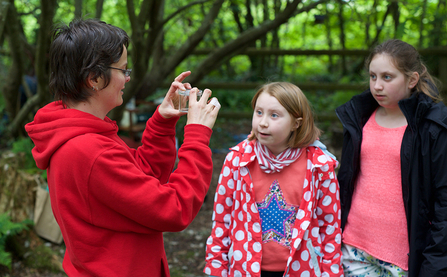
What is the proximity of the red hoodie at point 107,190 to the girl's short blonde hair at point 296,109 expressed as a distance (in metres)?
0.64

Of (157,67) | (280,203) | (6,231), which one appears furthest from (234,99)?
(280,203)

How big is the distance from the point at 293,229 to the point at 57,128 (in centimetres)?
117

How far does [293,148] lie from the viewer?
78.4 inches

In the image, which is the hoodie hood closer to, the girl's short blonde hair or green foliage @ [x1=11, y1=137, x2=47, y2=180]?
the girl's short blonde hair

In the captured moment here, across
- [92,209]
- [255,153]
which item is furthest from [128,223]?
[255,153]

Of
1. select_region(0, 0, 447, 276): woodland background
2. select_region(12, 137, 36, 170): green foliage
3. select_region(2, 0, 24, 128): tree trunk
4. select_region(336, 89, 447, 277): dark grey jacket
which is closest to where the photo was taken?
select_region(336, 89, 447, 277): dark grey jacket

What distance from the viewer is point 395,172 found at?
1961 millimetres

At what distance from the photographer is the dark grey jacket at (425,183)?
174cm

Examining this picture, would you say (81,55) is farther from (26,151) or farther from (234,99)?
(234,99)

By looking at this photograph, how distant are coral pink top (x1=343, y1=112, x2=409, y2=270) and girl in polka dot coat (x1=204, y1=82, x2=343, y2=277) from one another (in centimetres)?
18

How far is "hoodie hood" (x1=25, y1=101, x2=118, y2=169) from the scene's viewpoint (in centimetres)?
130

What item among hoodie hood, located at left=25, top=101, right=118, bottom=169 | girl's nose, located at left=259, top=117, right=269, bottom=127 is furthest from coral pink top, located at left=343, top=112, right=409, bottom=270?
hoodie hood, located at left=25, top=101, right=118, bottom=169

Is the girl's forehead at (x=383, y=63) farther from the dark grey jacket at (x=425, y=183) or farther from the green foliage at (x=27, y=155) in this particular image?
the green foliage at (x=27, y=155)

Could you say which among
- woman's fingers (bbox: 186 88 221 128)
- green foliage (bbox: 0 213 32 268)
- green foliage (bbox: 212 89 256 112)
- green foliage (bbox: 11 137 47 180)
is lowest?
green foliage (bbox: 0 213 32 268)
